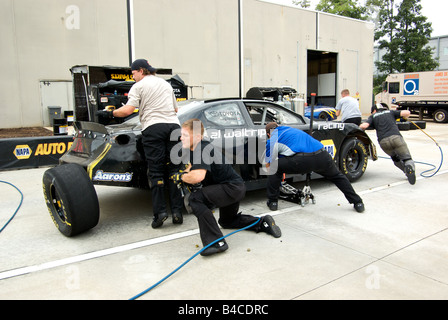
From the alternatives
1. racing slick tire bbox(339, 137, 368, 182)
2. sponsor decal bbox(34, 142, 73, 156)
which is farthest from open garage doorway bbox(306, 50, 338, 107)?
sponsor decal bbox(34, 142, 73, 156)

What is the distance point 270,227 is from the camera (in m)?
4.00

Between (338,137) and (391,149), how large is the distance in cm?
131

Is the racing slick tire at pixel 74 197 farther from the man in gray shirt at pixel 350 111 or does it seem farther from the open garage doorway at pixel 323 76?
the open garage doorway at pixel 323 76

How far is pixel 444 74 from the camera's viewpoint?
21.7 meters

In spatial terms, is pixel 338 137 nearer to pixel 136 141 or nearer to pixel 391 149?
pixel 391 149

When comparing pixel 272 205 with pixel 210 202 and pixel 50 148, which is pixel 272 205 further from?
pixel 50 148

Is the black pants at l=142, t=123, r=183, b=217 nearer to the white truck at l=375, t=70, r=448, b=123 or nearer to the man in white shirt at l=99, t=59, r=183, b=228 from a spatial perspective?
the man in white shirt at l=99, t=59, r=183, b=228

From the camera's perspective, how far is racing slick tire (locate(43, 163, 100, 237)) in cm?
375

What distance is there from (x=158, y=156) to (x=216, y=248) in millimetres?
1254

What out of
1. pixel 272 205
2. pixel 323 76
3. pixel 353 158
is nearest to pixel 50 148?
pixel 272 205

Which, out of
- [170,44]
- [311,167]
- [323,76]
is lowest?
[311,167]

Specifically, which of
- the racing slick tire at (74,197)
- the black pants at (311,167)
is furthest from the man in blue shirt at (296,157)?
the racing slick tire at (74,197)

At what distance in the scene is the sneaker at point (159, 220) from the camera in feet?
13.9
